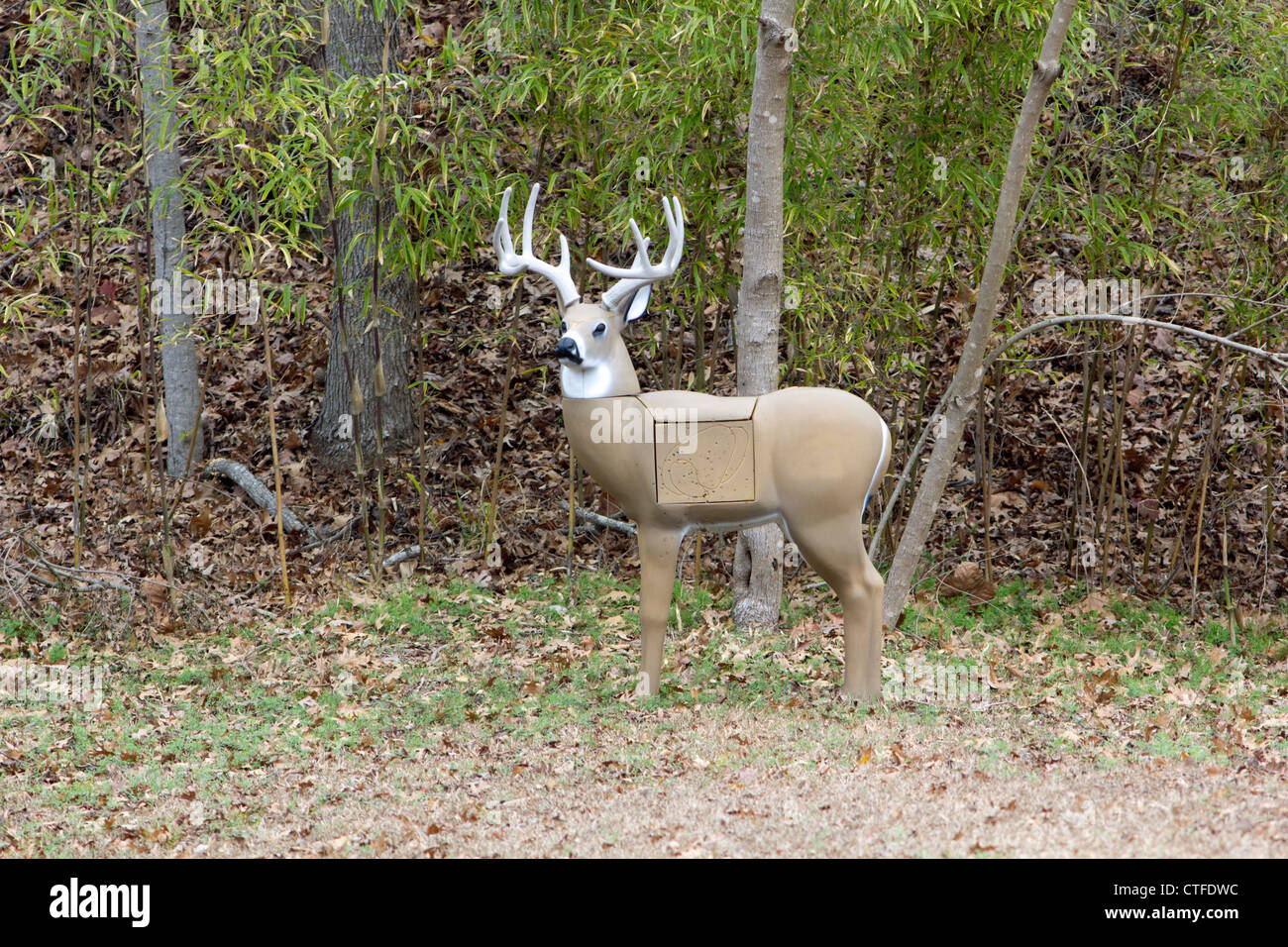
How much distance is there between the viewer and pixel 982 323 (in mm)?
5797

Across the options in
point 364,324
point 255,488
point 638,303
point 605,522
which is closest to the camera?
point 638,303

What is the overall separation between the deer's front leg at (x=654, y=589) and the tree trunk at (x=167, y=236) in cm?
289

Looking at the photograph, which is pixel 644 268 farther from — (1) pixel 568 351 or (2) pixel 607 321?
(1) pixel 568 351

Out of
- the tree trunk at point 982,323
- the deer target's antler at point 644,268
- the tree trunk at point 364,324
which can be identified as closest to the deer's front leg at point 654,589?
the deer target's antler at point 644,268

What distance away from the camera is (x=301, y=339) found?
9047 mm

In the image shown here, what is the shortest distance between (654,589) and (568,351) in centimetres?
95

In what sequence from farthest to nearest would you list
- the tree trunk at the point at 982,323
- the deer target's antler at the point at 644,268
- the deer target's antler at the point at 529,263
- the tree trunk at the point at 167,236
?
the tree trunk at the point at 167,236 < the tree trunk at the point at 982,323 < the deer target's antler at the point at 529,263 < the deer target's antler at the point at 644,268

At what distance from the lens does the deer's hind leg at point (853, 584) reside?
485cm

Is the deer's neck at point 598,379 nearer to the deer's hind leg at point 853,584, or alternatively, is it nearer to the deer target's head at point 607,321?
the deer target's head at point 607,321

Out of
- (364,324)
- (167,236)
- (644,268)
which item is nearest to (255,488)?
(364,324)

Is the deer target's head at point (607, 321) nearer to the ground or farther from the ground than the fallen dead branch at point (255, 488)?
farther from the ground

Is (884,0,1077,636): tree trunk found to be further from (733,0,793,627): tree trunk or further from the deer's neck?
the deer's neck

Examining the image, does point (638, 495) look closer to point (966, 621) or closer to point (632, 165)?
point (632, 165)

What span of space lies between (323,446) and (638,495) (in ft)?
13.2
